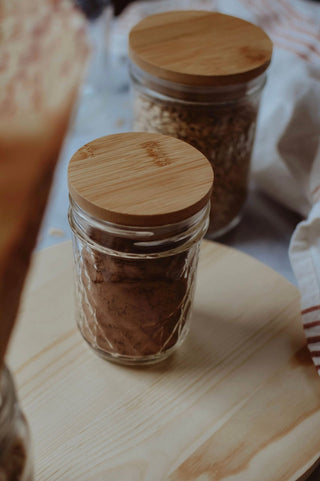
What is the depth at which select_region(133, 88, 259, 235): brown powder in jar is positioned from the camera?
616 mm

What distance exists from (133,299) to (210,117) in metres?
0.24

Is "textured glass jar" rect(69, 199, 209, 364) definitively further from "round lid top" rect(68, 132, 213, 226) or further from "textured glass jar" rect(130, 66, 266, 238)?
"textured glass jar" rect(130, 66, 266, 238)

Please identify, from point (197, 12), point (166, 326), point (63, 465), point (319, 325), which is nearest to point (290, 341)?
point (319, 325)

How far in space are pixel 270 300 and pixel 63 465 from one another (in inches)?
10.5

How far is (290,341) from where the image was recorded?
1.90ft

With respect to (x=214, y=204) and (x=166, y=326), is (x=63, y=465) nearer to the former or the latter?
(x=166, y=326)

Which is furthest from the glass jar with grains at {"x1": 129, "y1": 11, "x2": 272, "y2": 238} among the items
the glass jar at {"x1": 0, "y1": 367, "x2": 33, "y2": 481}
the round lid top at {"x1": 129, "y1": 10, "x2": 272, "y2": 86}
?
the glass jar at {"x1": 0, "y1": 367, "x2": 33, "y2": 481}

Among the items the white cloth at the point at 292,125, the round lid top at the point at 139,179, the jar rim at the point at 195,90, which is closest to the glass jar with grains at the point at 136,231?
the round lid top at the point at 139,179

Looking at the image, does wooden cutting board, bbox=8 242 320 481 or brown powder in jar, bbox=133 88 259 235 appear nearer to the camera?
wooden cutting board, bbox=8 242 320 481

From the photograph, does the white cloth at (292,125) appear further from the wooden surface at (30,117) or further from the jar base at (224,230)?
the wooden surface at (30,117)

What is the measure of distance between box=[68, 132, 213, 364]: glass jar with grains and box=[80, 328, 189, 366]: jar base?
17mm

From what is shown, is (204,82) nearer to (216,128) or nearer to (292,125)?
(216,128)

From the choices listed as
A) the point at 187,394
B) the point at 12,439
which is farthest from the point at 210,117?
the point at 12,439

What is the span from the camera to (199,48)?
0.62 m
